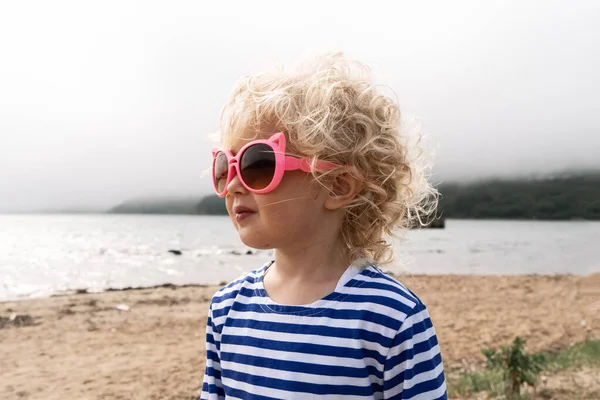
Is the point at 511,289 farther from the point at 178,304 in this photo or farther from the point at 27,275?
the point at 27,275

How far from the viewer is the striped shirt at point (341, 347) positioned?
137 centimetres

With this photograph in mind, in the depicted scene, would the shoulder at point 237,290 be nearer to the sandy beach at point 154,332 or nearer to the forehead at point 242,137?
the forehead at point 242,137

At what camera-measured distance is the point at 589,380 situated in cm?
466

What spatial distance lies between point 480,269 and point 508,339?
15192mm

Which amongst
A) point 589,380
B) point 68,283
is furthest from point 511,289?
point 68,283

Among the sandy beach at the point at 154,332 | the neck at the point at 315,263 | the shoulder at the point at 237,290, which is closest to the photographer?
the neck at the point at 315,263

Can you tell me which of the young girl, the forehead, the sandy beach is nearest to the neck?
the young girl

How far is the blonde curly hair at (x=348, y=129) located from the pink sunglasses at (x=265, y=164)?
0.11 feet

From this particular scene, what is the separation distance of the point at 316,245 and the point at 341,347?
332 mm

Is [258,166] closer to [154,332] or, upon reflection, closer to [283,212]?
[283,212]

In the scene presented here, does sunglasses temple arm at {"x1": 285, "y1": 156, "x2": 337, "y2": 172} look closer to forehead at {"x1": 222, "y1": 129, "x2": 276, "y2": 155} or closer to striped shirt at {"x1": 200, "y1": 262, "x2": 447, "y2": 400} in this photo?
forehead at {"x1": 222, "y1": 129, "x2": 276, "y2": 155}

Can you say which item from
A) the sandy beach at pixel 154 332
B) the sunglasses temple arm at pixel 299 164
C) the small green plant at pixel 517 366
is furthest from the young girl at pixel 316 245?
the small green plant at pixel 517 366

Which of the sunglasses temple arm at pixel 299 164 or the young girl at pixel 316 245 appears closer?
the young girl at pixel 316 245

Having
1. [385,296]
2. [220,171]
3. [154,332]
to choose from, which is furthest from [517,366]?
[154,332]
